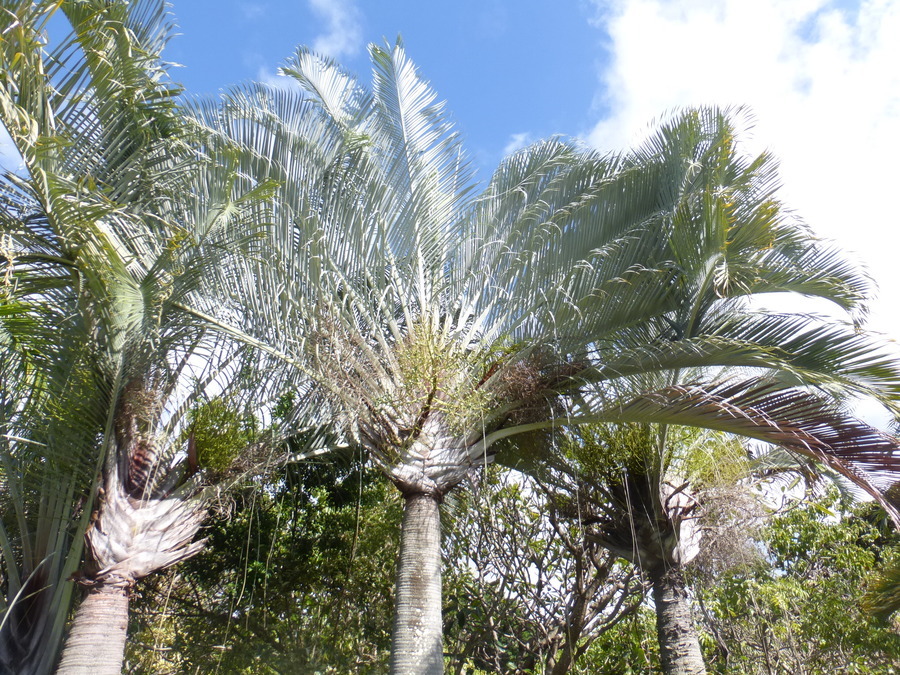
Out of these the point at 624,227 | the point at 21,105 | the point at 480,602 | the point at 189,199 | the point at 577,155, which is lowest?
the point at 480,602

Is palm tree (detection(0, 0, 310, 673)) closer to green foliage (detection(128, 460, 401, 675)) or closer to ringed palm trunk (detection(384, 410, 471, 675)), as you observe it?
ringed palm trunk (detection(384, 410, 471, 675))

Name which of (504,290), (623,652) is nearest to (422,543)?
(504,290)

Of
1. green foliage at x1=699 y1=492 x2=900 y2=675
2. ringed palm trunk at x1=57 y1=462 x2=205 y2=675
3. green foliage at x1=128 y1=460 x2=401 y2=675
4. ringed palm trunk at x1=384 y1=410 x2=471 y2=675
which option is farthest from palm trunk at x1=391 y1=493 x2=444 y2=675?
green foliage at x1=699 y1=492 x2=900 y2=675

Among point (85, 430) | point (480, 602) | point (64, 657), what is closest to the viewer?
point (64, 657)

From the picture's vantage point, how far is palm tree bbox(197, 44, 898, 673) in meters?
4.61

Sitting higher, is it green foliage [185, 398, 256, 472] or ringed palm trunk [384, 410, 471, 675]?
green foliage [185, 398, 256, 472]

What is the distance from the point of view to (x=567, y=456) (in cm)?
598

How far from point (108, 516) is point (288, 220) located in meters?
2.68

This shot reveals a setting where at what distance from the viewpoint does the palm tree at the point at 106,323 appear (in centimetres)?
403

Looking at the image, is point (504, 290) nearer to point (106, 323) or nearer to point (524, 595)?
point (106, 323)

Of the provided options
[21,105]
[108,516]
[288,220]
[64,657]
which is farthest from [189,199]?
[64,657]

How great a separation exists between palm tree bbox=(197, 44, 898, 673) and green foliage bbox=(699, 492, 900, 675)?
14.1 ft

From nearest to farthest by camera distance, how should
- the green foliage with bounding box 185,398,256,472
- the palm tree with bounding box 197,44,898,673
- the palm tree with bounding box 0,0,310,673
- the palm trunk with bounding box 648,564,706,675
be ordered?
1. the palm tree with bounding box 0,0,310,673
2. the palm tree with bounding box 197,44,898,673
3. the palm trunk with bounding box 648,564,706,675
4. the green foliage with bounding box 185,398,256,472

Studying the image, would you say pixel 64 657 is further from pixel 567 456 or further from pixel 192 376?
pixel 567 456
